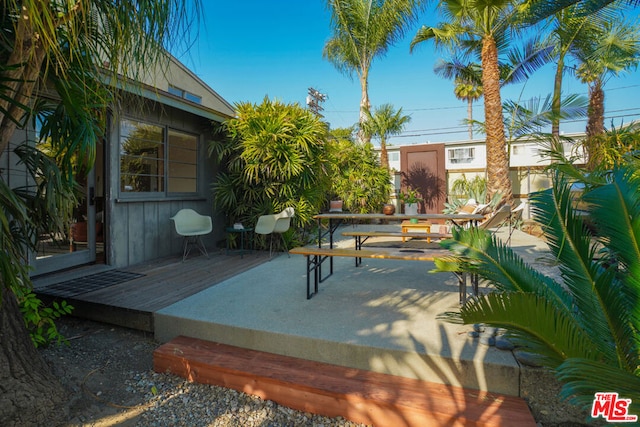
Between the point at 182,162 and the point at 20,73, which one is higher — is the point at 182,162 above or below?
above

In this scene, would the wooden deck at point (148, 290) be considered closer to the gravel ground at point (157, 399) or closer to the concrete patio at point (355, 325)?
the concrete patio at point (355, 325)

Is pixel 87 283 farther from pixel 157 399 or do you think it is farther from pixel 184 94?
pixel 184 94

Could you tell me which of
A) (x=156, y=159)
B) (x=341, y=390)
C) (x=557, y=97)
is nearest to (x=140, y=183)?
(x=156, y=159)

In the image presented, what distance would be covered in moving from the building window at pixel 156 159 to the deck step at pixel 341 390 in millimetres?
3231

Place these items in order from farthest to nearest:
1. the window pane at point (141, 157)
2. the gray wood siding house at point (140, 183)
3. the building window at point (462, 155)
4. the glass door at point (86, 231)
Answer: the building window at point (462, 155) < the window pane at point (141, 157) < the gray wood siding house at point (140, 183) < the glass door at point (86, 231)

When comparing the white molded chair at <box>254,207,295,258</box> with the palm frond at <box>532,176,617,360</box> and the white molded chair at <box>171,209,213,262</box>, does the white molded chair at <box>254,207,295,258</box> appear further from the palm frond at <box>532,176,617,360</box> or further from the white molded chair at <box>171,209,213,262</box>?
the palm frond at <box>532,176,617,360</box>

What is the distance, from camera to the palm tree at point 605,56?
8.37 m

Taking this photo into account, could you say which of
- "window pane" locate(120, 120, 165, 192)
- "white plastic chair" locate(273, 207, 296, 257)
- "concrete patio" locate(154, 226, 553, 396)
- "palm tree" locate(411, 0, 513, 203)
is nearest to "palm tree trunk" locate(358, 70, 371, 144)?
"palm tree" locate(411, 0, 513, 203)

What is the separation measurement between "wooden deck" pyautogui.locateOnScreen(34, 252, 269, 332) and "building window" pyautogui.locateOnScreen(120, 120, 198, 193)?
1.21m

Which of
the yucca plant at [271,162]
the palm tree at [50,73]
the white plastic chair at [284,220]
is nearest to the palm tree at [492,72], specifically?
the yucca plant at [271,162]

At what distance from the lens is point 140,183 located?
484 centimetres

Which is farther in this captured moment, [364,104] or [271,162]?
[364,104]

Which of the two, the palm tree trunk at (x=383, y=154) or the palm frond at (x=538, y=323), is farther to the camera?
the palm tree trunk at (x=383, y=154)

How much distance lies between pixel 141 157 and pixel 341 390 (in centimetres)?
447
